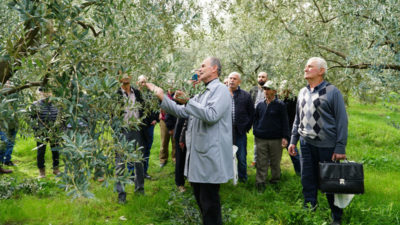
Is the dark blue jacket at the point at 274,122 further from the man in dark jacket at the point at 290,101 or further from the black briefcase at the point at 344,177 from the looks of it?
the black briefcase at the point at 344,177

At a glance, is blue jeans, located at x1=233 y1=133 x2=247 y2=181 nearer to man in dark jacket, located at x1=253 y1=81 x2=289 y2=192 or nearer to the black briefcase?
man in dark jacket, located at x1=253 y1=81 x2=289 y2=192

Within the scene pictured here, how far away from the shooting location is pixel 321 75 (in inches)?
202

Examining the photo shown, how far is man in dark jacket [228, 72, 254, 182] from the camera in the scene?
7680 mm

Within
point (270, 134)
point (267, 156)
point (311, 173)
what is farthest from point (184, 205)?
point (270, 134)

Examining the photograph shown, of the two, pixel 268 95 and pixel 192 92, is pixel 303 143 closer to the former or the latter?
pixel 268 95

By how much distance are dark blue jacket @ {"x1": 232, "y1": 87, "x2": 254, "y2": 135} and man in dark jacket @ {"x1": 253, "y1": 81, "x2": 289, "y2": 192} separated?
0.37 metres

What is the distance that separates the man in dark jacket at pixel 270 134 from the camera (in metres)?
7.20

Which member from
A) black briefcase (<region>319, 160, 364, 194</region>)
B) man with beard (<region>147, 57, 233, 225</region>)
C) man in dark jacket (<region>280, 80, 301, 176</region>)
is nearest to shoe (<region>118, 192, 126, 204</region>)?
man with beard (<region>147, 57, 233, 225</region>)

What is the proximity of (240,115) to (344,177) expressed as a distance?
3285mm

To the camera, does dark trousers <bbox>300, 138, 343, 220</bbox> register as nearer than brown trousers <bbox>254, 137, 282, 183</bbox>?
Yes

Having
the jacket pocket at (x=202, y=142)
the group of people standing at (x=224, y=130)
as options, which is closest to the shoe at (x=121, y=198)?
the group of people standing at (x=224, y=130)

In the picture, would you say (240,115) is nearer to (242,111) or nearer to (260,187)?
(242,111)

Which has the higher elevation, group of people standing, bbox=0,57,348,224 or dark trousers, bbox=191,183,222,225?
group of people standing, bbox=0,57,348,224

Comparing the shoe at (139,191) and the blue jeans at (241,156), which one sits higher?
the blue jeans at (241,156)
